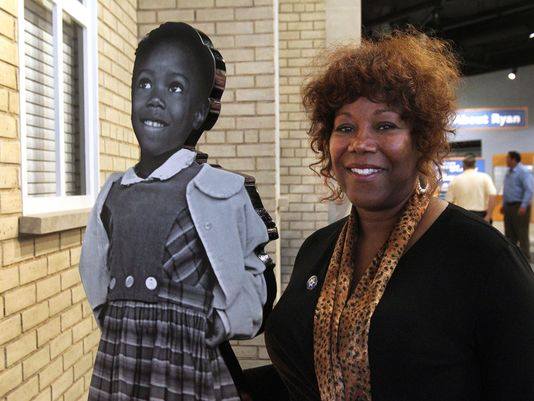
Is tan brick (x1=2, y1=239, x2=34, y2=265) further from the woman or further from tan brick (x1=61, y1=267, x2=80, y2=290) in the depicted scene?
the woman

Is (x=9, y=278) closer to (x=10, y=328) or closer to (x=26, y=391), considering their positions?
→ (x=10, y=328)

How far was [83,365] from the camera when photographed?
2781 millimetres

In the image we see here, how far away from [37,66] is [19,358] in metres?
1.23

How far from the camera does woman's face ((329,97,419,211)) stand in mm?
1350

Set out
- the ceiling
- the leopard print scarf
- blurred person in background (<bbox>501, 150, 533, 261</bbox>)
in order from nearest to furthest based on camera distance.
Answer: the leopard print scarf, blurred person in background (<bbox>501, 150, 533, 261</bbox>), the ceiling

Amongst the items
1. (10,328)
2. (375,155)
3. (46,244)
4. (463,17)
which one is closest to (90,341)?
(46,244)

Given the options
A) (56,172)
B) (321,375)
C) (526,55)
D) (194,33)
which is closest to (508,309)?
(321,375)

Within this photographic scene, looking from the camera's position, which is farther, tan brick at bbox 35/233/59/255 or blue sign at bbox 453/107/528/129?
blue sign at bbox 453/107/528/129

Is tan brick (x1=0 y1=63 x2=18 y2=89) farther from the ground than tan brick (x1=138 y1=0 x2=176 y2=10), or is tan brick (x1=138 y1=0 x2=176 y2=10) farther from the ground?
tan brick (x1=138 y1=0 x2=176 y2=10)

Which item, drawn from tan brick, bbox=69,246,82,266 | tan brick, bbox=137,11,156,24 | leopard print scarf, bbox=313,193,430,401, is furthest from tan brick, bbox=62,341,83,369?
tan brick, bbox=137,11,156,24

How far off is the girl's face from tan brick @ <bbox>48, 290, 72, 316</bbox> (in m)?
1.18

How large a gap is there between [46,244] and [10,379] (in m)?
0.56

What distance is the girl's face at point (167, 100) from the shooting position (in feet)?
5.16

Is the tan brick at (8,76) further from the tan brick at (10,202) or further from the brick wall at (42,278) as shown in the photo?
the tan brick at (10,202)
